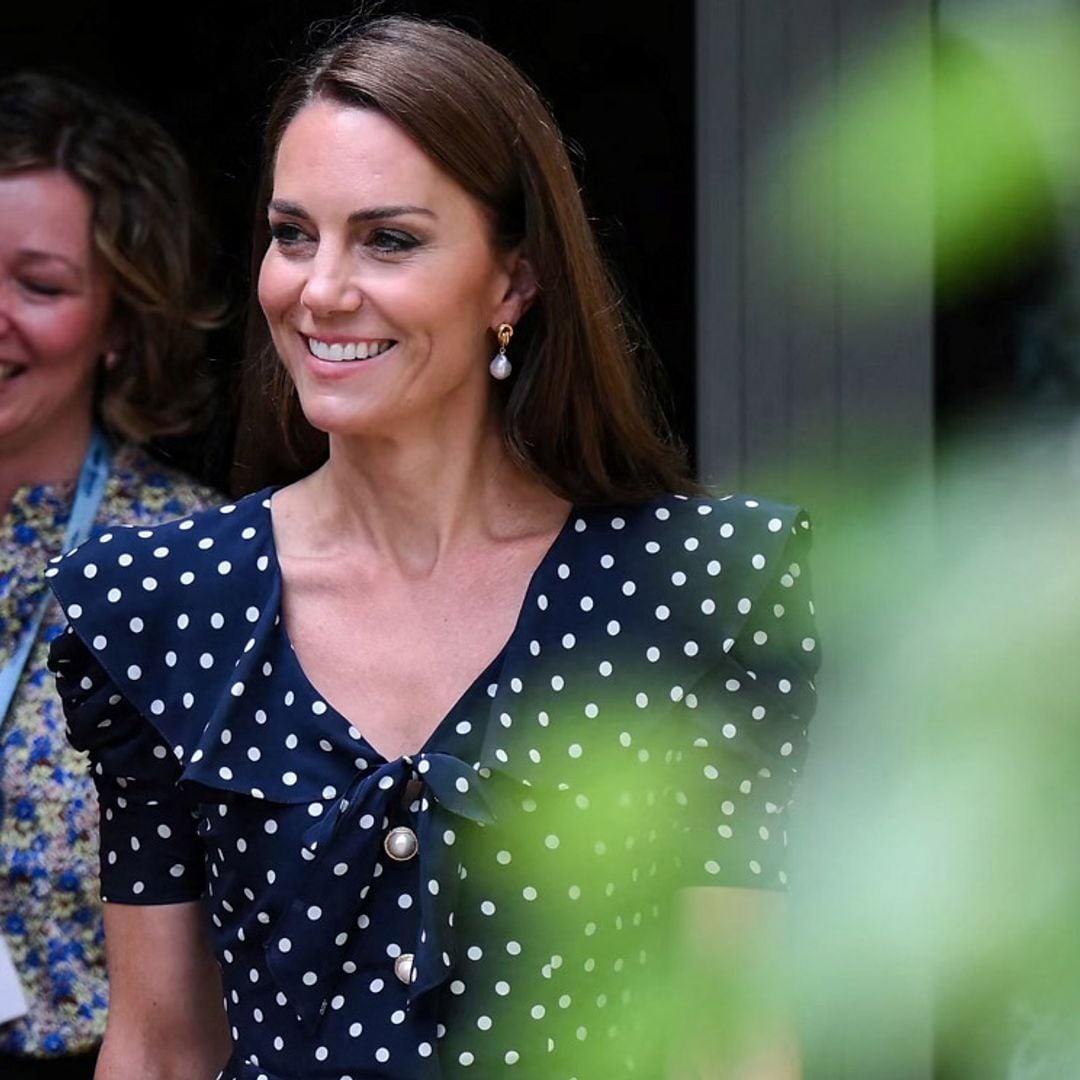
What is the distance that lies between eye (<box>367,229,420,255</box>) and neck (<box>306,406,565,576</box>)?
19 cm

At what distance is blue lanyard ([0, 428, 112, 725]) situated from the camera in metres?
2.84

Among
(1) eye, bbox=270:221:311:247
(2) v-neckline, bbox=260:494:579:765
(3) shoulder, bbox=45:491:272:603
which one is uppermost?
(1) eye, bbox=270:221:311:247

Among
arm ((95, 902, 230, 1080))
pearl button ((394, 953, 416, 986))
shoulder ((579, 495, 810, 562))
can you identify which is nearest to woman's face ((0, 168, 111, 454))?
arm ((95, 902, 230, 1080))

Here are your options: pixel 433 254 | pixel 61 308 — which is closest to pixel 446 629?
pixel 433 254

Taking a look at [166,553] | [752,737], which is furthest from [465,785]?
[166,553]

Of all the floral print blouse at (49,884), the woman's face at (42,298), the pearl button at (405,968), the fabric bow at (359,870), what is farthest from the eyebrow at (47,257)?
the pearl button at (405,968)

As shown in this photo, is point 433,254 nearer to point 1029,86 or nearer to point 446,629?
point 446,629

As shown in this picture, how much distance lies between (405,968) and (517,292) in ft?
2.15

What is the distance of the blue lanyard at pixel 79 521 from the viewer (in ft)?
9.30

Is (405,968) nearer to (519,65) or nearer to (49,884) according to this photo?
(49,884)

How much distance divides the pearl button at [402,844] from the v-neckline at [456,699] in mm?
68

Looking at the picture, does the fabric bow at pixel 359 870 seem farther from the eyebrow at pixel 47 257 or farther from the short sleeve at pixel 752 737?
the eyebrow at pixel 47 257

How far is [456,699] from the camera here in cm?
219

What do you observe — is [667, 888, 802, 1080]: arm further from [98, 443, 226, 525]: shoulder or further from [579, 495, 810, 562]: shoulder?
[98, 443, 226, 525]: shoulder
